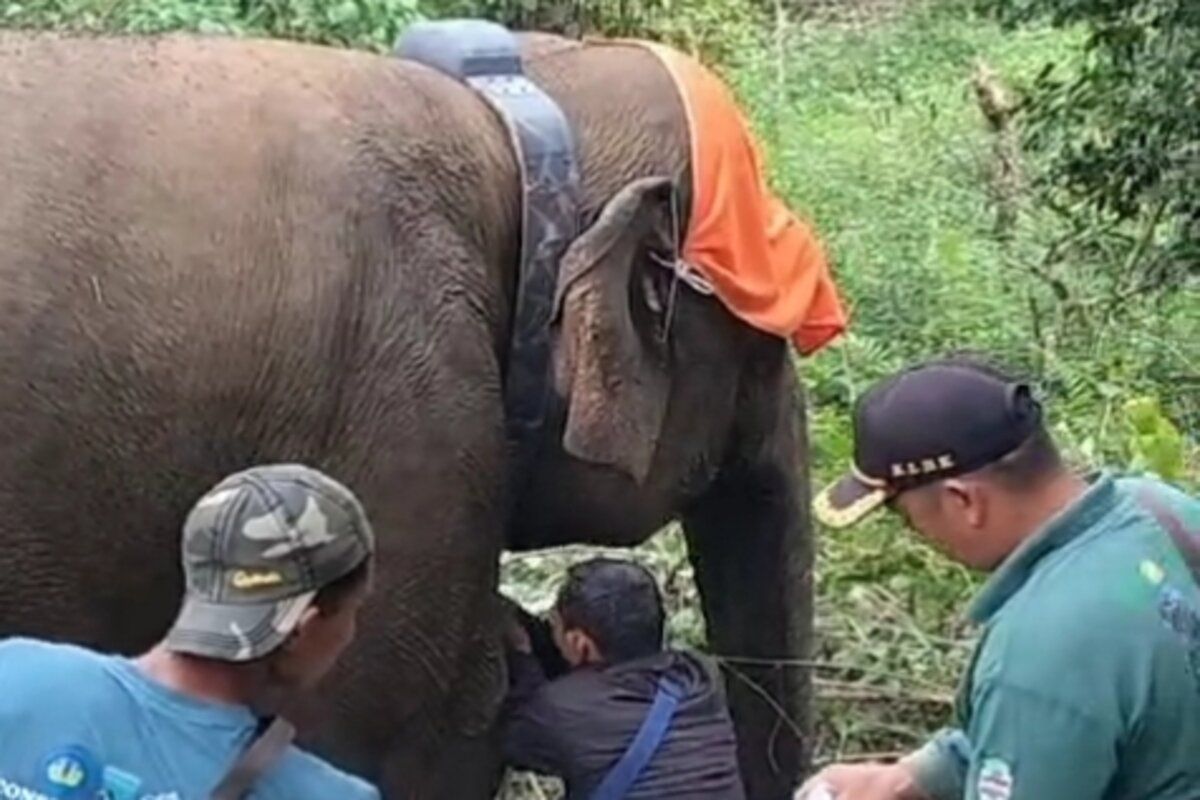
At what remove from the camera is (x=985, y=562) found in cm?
398

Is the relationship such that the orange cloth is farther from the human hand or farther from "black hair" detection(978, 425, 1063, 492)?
"black hair" detection(978, 425, 1063, 492)

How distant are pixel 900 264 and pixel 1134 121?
9.60 feet

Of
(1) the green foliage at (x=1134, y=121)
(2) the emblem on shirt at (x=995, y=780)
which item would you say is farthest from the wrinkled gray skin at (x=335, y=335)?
(1) the green foliage at (x=1134, y=121)

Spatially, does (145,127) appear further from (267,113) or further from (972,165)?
(972,165)

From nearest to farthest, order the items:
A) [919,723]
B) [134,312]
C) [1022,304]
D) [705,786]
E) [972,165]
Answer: [134,312] < [705,786] < [919,723] < [1022,304] < [972,165]

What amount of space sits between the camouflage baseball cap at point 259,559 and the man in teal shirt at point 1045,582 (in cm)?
82

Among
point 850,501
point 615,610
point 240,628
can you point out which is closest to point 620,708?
point 615,610

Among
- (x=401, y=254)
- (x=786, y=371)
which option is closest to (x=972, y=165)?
(x=786, y=371)

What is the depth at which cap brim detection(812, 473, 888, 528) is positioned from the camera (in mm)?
4012

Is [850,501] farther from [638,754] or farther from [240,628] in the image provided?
[638,754]

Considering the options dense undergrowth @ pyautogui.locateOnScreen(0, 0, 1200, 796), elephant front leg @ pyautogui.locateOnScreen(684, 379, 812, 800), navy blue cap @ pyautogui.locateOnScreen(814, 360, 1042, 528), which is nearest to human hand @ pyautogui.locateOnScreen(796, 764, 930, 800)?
navy blue cap @ pyautogui.locateOnScreen(814, 360, 1042, 528)

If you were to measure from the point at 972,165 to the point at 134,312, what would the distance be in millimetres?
9176

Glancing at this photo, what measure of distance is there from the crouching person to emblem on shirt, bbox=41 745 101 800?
2.46m

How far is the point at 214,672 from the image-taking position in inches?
139
